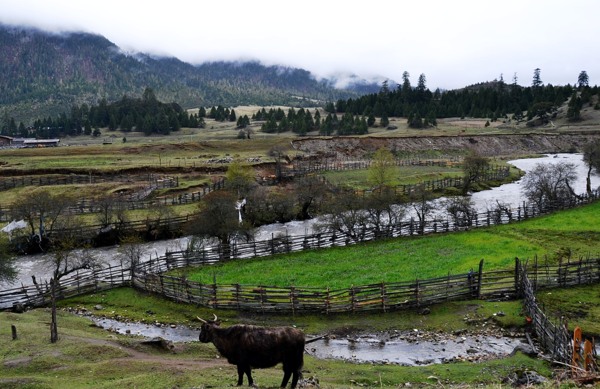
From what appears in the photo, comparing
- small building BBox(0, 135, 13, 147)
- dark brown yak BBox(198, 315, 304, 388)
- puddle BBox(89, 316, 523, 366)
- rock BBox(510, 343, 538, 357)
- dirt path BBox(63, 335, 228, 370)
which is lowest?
puddle BBox(89, 316, 523, 366)

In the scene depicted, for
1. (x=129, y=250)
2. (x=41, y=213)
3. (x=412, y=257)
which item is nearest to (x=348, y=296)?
(x=412, y=257)

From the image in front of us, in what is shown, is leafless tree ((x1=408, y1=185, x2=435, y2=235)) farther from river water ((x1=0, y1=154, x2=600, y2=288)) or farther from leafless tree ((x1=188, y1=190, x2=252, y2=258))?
leafless tree ((x1=188, y1=190, x2=252, y2=258))

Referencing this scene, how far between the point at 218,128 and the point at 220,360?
131167 millimetres

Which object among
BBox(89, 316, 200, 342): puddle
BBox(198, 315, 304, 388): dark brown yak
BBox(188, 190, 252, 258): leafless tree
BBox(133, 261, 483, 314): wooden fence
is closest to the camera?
BBox(198, 315, 304, 388): dark brown yak

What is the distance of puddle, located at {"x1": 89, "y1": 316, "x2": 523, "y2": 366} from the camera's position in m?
19.6

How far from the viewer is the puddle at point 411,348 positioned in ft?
64.3

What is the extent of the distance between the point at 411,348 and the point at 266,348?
9328 millimetres

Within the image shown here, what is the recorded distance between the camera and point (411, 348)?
20.9 meters

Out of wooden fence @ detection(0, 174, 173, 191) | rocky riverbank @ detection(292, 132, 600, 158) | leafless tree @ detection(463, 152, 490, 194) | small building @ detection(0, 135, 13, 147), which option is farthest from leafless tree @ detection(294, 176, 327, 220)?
small building @ detection(0, 135, 13, 147)

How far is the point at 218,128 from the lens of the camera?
146 m

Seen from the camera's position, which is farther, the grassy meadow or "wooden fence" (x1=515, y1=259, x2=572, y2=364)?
"wooden fence" (x1=515, y1=259, x2=572, y2=364)

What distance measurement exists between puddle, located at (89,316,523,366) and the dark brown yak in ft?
21.6

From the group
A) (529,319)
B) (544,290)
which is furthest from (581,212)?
(529,319)

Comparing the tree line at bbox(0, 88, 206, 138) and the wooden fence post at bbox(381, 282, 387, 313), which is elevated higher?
the tree line at bbox(0, 88, 206, 138)
